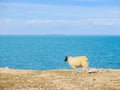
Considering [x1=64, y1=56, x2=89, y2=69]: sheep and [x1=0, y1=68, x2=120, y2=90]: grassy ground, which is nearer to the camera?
[x1=0, y1=68, x2=120, y2=90]: grassy ground

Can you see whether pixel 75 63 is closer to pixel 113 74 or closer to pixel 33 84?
pixel 113 74

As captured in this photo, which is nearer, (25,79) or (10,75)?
(25,79)

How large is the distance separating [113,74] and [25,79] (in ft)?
24.9

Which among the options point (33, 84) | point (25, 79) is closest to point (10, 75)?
point (25, 79)

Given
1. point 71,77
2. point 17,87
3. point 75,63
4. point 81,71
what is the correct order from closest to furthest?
point 17,87, point 71,77, point 81,71, point 75,63

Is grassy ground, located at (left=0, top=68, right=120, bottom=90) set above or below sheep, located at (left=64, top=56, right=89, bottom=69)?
below

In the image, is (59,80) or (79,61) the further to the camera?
(79,61)

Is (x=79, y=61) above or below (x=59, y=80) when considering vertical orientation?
above

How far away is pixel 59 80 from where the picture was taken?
26812mm

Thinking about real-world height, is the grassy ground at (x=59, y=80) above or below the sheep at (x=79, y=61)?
below

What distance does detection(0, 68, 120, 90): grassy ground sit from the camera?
79.2ft

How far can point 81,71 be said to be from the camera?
31281mm

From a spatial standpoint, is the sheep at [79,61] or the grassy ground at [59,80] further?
the sheep at [79,61]

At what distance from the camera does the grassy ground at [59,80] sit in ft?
79.2
